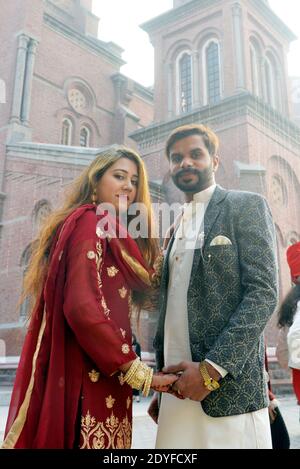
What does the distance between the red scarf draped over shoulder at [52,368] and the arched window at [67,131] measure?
1906 cm

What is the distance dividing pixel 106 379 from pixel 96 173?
3.52ft

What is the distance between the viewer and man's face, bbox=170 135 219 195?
263cm

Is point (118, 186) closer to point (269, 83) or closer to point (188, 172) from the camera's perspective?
point (188, 172)

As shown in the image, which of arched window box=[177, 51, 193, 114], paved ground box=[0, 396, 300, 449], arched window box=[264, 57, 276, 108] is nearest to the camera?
paved ground box=[0, 396, 300, 449]

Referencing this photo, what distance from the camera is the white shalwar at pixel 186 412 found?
7.09 ft

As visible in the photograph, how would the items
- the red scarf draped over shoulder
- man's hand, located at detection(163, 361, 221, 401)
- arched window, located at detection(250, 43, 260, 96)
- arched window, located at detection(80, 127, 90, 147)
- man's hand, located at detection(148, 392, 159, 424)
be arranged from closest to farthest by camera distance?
1. the red scarf draped over shoulder
2. man's hand, located at detection(163, 361, 221, 401)
3. man's hand, located at detection(148, 392, 159, 424)
4. arched window, located at detection(250, 43, 260, 96)
5. arched window, located at detection(80, 127, 90, 147)

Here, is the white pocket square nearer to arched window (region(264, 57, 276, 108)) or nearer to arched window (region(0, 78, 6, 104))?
arched window (region(0, 78, 6, 104))

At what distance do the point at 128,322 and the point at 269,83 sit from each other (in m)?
19.7

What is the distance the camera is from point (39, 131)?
63.7ft

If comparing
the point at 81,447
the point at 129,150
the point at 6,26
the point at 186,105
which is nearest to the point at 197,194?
the point at 129,150

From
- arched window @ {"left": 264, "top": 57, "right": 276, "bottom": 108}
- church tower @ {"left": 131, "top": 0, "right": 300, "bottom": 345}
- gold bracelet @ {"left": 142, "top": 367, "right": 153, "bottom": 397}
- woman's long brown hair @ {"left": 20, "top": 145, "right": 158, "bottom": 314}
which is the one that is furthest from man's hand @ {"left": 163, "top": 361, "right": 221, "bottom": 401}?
arched window @ {"left": 264, "top": 57, "right": 276, "bottom": 108}

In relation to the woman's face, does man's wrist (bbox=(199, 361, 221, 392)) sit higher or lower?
lower

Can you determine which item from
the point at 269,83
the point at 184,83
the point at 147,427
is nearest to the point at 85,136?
the point at 184,83

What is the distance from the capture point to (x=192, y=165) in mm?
2635
